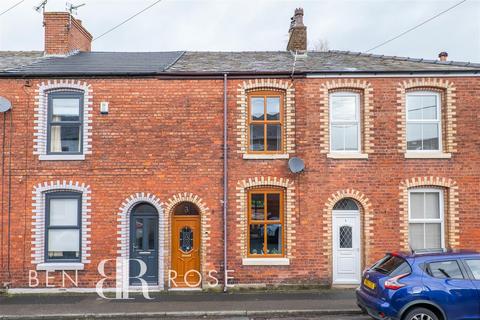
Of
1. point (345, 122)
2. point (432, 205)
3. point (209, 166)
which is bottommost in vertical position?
point (432, 205)

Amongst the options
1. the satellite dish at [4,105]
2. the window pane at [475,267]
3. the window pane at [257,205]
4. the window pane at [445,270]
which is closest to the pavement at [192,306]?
the window pane at [257,205]

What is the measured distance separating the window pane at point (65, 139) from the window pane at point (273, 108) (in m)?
5.64

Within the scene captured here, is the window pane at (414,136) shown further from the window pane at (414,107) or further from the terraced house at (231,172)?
the window pane at (414,107)

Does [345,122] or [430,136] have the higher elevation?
[345,122]

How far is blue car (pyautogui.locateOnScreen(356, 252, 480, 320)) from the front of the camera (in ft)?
25.8

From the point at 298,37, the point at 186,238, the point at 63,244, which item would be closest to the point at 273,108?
the point at 186,238

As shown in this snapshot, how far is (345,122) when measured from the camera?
1278 centimetres

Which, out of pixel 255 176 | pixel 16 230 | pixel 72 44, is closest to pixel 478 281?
pixel 255 176

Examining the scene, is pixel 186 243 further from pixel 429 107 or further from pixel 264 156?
pixel 429 107

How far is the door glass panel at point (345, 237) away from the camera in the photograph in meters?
12.6

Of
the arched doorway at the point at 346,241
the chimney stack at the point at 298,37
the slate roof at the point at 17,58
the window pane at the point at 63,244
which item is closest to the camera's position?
the window pane at the point at 63,244

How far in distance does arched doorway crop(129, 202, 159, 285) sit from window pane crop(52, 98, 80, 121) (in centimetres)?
327

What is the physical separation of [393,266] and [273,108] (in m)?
6.05

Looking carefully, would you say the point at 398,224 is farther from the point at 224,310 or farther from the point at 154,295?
the point at 154,295
